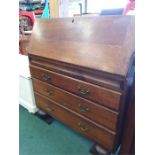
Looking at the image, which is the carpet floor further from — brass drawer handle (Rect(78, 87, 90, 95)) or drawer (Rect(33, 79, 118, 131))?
brass drawer handle (Rect(78, 87, 90, 95))

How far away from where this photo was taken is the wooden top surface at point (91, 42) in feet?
3.03

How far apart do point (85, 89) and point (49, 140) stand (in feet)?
2.33

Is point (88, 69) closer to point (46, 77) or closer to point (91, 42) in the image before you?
point (91, 42)

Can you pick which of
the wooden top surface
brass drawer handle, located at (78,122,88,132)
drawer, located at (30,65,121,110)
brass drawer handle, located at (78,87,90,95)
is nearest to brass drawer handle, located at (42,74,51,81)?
drawer, located at (30,65,121,110)

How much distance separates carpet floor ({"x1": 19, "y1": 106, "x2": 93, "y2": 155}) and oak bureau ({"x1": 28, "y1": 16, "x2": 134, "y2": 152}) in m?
0.19

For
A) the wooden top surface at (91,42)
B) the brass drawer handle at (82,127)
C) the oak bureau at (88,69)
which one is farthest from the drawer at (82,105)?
the wooden top surface at (91,42)

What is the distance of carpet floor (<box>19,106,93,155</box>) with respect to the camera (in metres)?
1.36

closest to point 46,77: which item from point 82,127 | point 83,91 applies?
point 83,91

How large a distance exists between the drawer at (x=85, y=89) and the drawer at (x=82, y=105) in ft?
0.15
